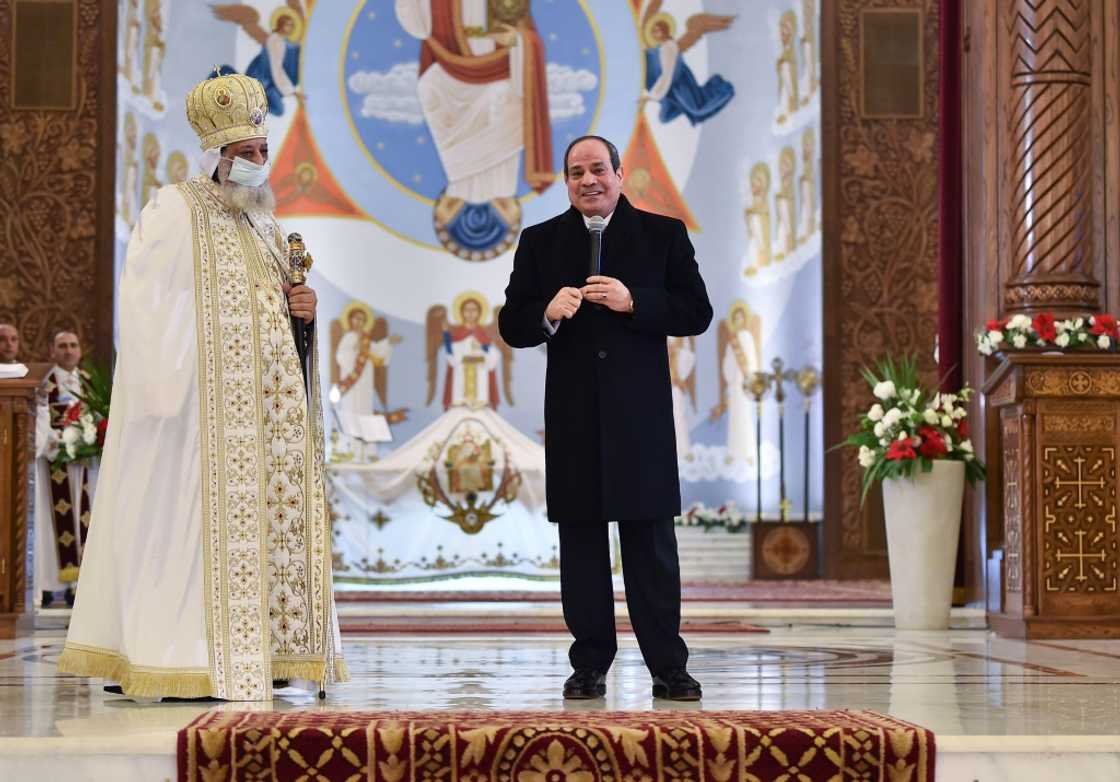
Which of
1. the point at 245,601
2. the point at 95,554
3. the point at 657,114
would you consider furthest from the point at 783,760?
the point at 657,114

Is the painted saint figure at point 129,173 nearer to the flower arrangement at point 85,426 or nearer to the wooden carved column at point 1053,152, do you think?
the flower arrangement at point 85,426

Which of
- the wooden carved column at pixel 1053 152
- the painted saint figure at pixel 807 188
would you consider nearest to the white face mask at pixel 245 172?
the wooden carved column at pixel 1053 152

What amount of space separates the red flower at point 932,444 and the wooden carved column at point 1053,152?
0.74m

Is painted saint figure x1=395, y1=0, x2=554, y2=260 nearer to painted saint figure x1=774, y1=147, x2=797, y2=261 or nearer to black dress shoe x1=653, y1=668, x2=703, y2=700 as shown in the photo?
painted saint figure x1=774, y1=147, x2=797, y2=261

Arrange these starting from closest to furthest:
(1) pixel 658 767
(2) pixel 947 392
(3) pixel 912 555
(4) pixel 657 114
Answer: (1) pixel 658 767 → (3) pixel 912 555 → (2) pixel 947 392 → (4) pixel 657 114

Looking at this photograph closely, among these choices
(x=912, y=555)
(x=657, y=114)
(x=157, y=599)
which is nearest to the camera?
(x=157, y=599)

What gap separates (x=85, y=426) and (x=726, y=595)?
165 inches

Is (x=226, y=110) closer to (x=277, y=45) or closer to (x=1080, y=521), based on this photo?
(x=1080, y=521)

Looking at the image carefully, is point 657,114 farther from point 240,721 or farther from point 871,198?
point 240,721

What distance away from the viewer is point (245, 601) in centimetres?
425

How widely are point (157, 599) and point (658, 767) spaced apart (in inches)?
59.0

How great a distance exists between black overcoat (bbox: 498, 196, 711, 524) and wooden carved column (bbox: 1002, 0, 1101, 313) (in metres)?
3.74

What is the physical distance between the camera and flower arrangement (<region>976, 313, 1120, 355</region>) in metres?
6.91

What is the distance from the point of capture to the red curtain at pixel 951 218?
888cm
